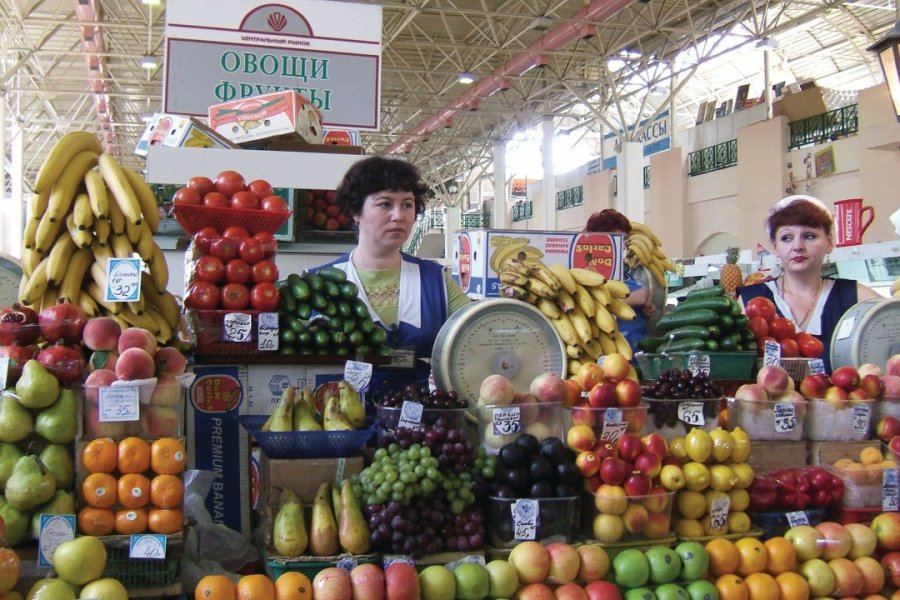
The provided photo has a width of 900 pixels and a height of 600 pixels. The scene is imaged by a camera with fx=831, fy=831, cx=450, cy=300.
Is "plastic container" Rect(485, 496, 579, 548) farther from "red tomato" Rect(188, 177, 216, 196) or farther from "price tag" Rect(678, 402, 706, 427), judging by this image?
"red tomato" Rect(188, 177, 216, 196)

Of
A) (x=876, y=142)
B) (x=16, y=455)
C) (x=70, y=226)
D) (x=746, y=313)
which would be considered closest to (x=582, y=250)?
(x=746, y=313)

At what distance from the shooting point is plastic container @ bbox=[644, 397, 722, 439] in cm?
235

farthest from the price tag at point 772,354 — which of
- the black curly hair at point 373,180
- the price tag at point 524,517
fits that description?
the black curly hair at point 373,180

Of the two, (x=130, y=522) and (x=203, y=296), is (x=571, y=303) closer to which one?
(x=203, y=296)

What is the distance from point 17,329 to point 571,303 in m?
1.64

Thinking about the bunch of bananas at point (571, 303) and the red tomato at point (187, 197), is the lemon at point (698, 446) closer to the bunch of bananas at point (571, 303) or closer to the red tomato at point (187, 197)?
the bunch of bananas at point (571, 303)

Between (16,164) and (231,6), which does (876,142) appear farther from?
(16,164)

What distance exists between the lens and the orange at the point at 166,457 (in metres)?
1.90

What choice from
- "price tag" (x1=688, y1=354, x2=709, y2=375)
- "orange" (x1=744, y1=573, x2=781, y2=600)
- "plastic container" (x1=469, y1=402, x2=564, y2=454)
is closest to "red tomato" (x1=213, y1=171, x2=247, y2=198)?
"plastic container" (x1=469, y1=402, x2=564, y2=454)

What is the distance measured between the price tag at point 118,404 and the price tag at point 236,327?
1.78ft

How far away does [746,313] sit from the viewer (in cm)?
311

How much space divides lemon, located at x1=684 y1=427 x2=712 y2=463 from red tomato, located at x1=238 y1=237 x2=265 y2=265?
1394 mm

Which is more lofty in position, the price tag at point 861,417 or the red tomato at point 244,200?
the red tomato at point 244,200

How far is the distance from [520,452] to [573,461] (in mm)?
174
